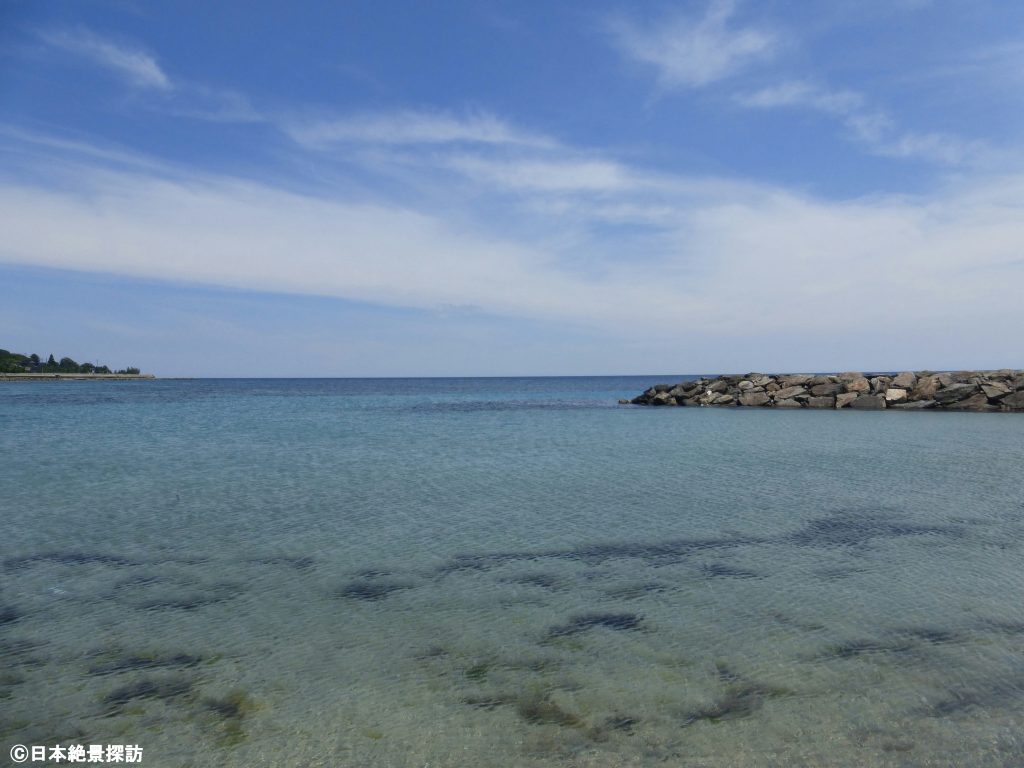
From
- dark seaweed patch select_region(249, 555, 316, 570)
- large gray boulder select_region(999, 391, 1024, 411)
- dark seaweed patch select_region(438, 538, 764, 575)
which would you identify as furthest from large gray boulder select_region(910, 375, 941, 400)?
dark seaweed patch select_region(249, 555, 316, 570)

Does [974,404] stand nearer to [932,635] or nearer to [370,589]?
[932,635]

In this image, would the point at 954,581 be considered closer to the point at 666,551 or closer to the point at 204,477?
the point at 666,551

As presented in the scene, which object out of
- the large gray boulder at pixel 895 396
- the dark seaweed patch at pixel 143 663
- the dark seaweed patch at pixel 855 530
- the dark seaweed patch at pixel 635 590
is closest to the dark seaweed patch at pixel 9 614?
the dark seaweed patch at pixel 143 663

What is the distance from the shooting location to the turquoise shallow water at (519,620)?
4.91 metres

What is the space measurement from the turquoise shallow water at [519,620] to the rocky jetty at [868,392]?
26.8 metres

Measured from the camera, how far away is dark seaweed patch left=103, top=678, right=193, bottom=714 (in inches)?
213

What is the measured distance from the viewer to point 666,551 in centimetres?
960

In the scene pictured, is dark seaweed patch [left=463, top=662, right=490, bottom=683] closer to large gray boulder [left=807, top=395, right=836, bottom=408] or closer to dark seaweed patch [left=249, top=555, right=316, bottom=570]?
dark seaweed patch [left=249, top=555, right=316, bottom=570]

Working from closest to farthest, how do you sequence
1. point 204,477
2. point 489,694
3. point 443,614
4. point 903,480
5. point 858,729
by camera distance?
→ point 858,729 → point 489,694 → point 443,614 → point 903,480 → point 204,477

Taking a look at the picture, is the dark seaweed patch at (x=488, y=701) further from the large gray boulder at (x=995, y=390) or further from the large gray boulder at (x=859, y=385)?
the large gray boulder at (x=859, y=385)

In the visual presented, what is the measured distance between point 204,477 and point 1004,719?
16.2m

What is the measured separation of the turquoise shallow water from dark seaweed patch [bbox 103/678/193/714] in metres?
0.03

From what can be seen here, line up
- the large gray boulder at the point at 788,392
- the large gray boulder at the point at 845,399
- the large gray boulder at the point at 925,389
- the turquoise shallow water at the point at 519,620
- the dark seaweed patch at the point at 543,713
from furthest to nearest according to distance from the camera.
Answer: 1. the large gray boulder at the point at 788,392
2. the large gray boulder at the point at 845,399
3. the large gray boulder at the point at 925,389
4. the dark seaweed patch at the point at 543,713
5. the turquoise shallow water at the point at 519,620

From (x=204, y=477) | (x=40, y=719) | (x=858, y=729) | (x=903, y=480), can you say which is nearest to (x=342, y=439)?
(x=204, y=477)
